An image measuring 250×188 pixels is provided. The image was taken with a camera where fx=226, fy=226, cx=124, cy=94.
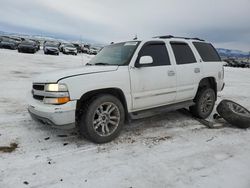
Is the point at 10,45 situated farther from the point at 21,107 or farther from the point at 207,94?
the point at 207,94

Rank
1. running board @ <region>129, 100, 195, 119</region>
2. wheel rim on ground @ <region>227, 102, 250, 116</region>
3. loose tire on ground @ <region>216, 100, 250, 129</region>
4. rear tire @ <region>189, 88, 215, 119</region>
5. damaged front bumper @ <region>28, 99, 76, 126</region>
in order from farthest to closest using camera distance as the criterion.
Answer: rear tire @ <region>189, 88, 215, 119</region>, wheel rim on ground @ <region>227, 102, 250, 116</region>, loose tire on ground @ <region>216, 100, 250, 129</region>, running board @ <region>129, 100, 195, 119</region>, damaged front bumper @ <region>28, 99, 76, 126</region>

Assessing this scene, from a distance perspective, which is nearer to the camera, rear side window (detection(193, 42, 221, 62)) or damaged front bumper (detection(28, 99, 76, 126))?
damaged front bumper (detection(28, 99, 76, 126))

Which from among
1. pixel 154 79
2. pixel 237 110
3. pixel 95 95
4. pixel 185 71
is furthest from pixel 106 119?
pixel 237 110

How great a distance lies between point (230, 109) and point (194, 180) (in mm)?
2804

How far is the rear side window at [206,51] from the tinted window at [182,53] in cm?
39

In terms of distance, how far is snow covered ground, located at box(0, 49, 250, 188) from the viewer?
2943mm

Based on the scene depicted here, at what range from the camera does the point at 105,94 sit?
3971 millimetres

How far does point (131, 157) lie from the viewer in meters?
3.56

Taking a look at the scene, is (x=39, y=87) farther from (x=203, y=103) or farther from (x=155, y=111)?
(x=203, y=103)

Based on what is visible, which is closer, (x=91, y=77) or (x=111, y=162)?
(x=111, y=162)

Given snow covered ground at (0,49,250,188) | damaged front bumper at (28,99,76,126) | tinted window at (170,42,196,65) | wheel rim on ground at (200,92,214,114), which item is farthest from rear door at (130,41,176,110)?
damaged front bumper at (28,99,76,126)

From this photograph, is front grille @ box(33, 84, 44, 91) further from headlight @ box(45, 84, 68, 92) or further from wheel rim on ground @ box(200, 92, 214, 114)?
wheel rim on ground @ box(200, 92, 214, 114)

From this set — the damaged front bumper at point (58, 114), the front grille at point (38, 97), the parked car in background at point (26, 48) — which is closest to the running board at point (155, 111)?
the damaged front bumper at point (58, 114)

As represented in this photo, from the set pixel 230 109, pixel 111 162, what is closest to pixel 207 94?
pixel 230 109
